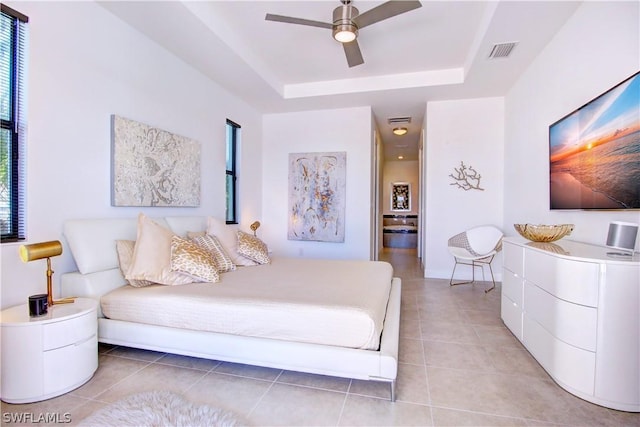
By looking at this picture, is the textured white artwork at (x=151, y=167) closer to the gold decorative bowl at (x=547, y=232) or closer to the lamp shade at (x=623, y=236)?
A: the gold decorative bowl at (x=547, y=232)

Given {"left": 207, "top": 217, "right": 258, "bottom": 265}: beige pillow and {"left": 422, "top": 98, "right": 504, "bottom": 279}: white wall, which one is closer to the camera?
{"left": 207, "top": 217, "right": 258, "bottom": 265}: beige pillow

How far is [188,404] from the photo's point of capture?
1603 millimetres

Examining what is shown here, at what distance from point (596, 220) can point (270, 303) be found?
239 centimetres

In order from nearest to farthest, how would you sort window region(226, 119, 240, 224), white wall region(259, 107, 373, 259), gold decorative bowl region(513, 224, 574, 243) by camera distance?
gold decorative bowl region(513, 224, 574, 243) < window region(226, 119, 240, 224) < white wall region(259, 107, 373, 259)

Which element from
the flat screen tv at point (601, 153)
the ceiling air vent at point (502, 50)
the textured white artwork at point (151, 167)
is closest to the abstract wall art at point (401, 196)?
the ceiling air vent at point (502, 50)

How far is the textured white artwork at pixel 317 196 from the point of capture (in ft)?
16.7

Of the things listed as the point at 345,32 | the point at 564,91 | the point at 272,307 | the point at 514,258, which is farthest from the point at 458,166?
the point at 272,307

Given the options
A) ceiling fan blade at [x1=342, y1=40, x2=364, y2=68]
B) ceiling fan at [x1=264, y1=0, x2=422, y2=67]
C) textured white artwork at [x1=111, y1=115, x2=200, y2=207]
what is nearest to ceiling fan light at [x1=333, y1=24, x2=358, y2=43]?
ceiling fan at [x1=264, y1=0, x2=422, y2=67]

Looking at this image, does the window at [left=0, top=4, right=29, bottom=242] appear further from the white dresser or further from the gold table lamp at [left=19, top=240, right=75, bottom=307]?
the white dresser

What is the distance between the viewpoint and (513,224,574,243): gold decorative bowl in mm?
2242

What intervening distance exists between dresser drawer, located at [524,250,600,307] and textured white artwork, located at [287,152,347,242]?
3237 mm

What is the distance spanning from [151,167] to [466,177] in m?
4.20

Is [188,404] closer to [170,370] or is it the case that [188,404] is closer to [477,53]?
[170,370]

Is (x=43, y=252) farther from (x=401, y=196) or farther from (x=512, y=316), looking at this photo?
(x=401, y=196)
